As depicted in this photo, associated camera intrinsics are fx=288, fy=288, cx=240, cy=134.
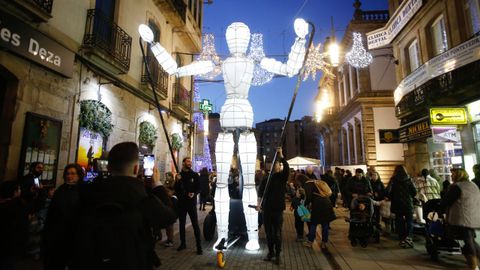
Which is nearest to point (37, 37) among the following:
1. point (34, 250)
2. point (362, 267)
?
point (34, 250)

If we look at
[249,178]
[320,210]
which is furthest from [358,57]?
[249,178]

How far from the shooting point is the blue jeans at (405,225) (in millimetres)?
6059

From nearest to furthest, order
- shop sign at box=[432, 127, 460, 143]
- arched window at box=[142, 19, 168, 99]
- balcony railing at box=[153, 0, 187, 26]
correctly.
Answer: shop sign at box=[432, 127, 460, 143] < arched window at box=[142, 19, 168, 99] < balcony railing at box=[153, 0, 187, 26]

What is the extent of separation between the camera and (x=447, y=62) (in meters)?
8.63

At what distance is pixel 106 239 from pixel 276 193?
3.64 metres

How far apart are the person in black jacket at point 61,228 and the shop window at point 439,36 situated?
12.4 meters

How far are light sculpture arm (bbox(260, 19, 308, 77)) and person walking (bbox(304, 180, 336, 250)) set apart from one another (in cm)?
258

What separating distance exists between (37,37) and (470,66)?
10361mm

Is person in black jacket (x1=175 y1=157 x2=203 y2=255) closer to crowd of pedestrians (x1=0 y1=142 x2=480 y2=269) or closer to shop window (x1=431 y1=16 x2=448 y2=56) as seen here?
crowd of pedestrians (x1=0 y1=142 x2=480 y2=269)

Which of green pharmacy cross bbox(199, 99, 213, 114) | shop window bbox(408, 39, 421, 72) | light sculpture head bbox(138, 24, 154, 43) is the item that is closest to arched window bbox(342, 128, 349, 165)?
shop window bbox(408, 39, 421, 72)

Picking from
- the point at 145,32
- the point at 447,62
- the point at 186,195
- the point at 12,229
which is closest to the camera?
the point at 12,229

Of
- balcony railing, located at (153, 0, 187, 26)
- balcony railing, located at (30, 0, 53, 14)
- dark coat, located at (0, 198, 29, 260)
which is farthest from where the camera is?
balcony railing, located at (153, 0, 187, 26)

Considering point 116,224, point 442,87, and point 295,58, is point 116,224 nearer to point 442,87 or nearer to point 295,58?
point 295,58

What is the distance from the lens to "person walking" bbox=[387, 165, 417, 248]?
6.06 metres
